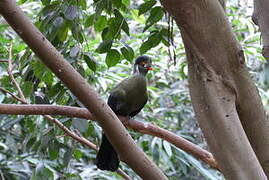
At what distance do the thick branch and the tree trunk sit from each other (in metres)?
0.16

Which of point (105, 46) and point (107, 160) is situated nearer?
point (105, 46)

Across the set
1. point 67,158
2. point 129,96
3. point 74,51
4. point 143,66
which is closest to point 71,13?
point 74,51

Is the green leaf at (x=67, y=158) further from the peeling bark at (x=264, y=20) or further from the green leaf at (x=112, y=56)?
the peeling bark at (x=264, y=20)

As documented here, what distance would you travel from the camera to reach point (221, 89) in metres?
0.97

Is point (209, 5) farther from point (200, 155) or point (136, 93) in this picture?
point (136, 93)

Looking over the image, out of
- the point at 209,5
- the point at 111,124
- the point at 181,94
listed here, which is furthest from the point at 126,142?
the point at 181,94

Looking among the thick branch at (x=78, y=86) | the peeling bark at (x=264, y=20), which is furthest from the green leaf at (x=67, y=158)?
the peeling bark at (x=264, y=20)

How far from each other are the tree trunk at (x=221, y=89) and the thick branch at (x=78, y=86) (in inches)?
6.1

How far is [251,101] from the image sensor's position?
99 centimetres

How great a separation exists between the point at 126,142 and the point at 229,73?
0.28 metres

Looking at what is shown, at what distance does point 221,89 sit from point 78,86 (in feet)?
1.04

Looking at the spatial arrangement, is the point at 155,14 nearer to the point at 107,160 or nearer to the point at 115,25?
the point at 115,25

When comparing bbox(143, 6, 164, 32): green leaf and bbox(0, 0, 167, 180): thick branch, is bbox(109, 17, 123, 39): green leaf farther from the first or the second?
bbox(0, 0, 167, 180): thick branch

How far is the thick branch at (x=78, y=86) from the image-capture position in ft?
2.81
